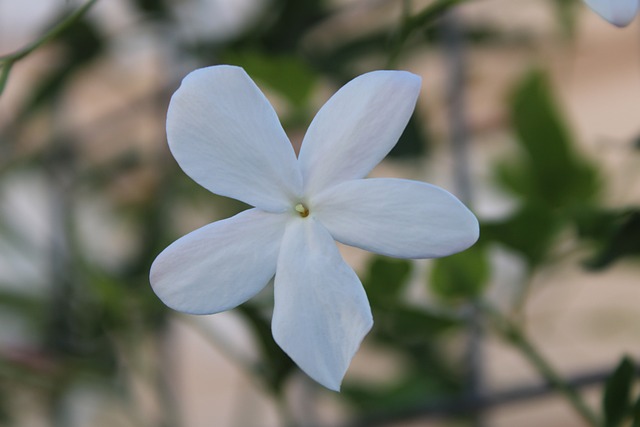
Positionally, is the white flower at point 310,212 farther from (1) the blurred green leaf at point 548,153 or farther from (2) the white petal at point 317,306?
(1) the blurred green leaf at point 548,153

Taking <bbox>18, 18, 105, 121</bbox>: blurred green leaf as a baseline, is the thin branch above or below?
below

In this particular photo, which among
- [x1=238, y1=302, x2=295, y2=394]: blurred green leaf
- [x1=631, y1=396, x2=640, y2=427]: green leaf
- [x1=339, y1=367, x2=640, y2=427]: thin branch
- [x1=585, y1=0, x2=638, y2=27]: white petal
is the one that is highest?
[x1=585, y1=0, x2=638, y2=27]: white petal

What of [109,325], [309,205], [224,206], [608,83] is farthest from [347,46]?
[608,83]

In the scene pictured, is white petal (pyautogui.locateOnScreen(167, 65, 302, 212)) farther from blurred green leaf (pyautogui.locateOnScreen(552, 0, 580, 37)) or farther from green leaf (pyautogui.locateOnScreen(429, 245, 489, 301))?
blurred green leaf (pyautogui.locateOnScreen(552, 0, 580, 37))

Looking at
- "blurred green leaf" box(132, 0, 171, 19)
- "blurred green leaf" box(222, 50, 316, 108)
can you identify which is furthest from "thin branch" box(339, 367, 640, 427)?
"blurred green leaf" box(132, 0, 171, 19)

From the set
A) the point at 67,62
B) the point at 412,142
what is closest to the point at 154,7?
the point at 67,62

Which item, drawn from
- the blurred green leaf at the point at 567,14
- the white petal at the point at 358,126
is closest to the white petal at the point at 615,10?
the white petal at the point at 358,126

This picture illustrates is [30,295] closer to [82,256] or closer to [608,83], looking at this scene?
[82,256]
